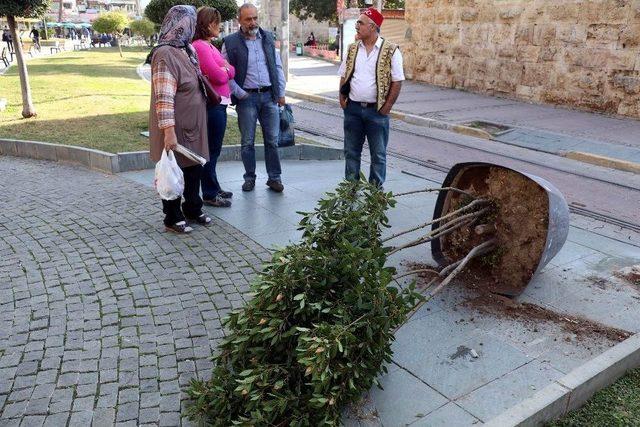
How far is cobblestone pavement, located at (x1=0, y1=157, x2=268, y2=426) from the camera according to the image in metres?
2.94

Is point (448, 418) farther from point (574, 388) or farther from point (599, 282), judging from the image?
point (599, 282)

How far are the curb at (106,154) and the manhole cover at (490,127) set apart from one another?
4359mm

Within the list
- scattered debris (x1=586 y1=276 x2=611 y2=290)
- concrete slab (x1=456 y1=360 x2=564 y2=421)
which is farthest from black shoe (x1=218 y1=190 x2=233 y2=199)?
concrete slab (x1=456 y1=360 x2=564 y2=421)

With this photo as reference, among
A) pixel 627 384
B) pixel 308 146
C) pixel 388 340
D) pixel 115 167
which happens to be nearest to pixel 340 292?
pixel 388 340

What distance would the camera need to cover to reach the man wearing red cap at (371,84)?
556 centimetres

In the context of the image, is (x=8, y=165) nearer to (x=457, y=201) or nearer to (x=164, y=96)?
→ (x=164, y=96)

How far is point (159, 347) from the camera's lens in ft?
11.2

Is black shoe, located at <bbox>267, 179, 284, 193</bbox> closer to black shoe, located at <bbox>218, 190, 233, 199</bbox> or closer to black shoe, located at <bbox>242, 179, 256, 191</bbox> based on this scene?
black shoe, located at <bbox>242, 179, 256, 191</bbox>

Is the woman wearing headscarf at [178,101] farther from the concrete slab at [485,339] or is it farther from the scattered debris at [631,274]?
the scattered debris at [631,274]

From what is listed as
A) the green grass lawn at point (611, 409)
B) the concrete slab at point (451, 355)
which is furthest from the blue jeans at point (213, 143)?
the green grass lawn at point (611, 409)

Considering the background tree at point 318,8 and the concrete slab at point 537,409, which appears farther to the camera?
the background tree at point 318,8

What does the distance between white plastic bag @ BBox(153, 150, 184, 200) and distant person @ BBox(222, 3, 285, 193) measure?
1.45 metres

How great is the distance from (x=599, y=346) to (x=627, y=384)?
0.34m

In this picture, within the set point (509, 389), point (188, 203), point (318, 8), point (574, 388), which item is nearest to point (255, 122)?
point (188, 203)
